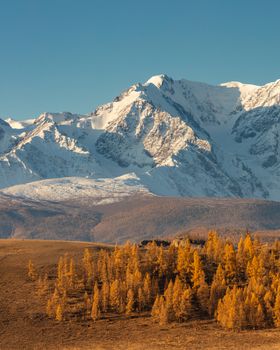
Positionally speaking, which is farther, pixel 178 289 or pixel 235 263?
pixel 235 263

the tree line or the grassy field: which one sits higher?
the tree line

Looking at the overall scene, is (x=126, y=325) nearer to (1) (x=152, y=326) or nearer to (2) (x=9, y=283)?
(1) (x=152, y=326)

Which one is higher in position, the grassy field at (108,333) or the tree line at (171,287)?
the tree line at (171,287)

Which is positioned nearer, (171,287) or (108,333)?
(108,333)

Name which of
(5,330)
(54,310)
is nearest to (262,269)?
(54,310)

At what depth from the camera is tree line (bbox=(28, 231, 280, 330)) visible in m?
162

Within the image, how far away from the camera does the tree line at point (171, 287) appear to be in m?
162

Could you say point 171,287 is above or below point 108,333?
above

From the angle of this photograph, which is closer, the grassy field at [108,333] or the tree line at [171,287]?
the grassy field at [108,333]

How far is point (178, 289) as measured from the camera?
169500 millimetres

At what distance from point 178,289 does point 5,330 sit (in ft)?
121

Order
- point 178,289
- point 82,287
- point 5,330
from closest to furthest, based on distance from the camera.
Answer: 1. point 5,330
2. point 178,289
3. point 82,287

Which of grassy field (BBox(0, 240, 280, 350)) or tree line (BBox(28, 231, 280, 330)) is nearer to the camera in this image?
grassy field (BBox(0, 240, 280, 350))

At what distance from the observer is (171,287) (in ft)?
577
